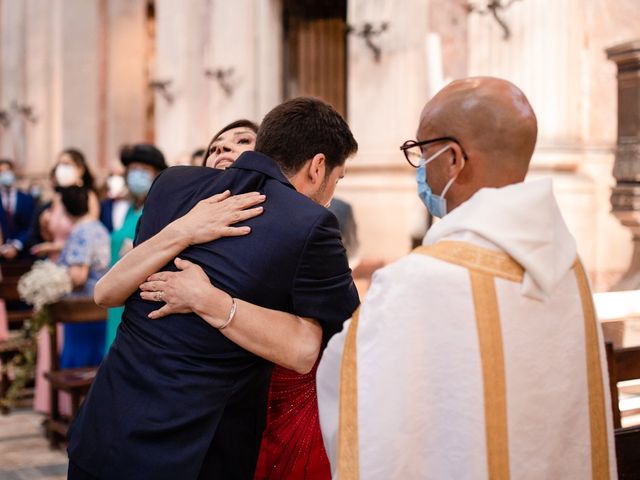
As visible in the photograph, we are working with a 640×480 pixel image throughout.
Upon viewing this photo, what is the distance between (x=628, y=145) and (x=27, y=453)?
4.84 meters

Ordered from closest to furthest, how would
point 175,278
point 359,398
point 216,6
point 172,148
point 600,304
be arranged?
point 359,398 < point 175,278 < point 600,304 < point 216,6 < point 172,148

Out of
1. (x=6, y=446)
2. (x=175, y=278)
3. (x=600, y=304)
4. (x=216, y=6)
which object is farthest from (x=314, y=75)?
(x=175, y=278)

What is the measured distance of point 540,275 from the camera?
1.86 meters

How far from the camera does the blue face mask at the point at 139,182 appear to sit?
5.85m

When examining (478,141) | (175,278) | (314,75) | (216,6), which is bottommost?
(175,278)

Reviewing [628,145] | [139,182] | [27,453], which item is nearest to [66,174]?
[139,182]

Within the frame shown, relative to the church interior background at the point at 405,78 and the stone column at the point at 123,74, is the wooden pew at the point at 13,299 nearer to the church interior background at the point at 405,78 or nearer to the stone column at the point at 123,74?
the church interior background at the point at 405,78

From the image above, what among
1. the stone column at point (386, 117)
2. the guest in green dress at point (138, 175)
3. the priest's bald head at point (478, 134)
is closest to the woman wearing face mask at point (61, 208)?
the guest in green dress at point (138, 175)

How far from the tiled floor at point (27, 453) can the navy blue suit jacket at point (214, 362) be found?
3.75m

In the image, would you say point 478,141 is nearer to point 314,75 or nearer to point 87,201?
point 87,201

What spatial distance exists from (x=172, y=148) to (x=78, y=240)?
7.07 metres

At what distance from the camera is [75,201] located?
7.07 meters

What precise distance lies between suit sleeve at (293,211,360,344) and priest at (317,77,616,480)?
29 centimetres

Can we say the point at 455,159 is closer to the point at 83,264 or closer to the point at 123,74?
the point at 83,264
